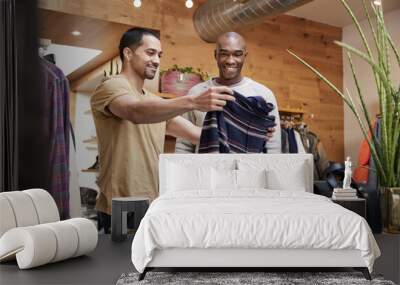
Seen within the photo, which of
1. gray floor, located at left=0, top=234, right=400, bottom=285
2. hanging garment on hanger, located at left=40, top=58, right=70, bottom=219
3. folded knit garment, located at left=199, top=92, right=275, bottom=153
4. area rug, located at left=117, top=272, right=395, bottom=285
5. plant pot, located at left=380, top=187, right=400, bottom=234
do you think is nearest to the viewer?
area rug, located at left=117, top=272, right=395, bottom=285

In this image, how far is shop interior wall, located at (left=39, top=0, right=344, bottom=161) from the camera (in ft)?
15.6

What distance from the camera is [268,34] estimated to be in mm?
4914

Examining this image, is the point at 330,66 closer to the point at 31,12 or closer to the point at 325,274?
the point at 325,274

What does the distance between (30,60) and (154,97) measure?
132 cm

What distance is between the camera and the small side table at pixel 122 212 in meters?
4.33

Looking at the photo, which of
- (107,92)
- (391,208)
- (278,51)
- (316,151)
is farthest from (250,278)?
(278,51)

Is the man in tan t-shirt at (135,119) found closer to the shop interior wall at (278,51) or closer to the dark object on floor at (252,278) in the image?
the shop interior wall at (278,51)

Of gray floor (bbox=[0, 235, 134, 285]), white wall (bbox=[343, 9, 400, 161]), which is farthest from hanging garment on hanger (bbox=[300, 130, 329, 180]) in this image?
gray floor (bbox=[0, 235, 134, 285])

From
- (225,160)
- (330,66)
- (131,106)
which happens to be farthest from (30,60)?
(330,66)

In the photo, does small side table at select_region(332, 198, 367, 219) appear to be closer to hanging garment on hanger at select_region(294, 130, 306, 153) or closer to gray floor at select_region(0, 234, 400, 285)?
gray floor at select_region(0, 234, 400, 285)

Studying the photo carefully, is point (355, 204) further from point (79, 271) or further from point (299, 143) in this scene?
point (79, 271)

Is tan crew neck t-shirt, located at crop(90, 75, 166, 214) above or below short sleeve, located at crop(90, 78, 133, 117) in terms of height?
below

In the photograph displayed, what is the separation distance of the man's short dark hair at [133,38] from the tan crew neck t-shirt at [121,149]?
0.30 m

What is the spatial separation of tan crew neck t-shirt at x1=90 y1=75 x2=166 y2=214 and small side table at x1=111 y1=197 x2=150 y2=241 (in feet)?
1.20
